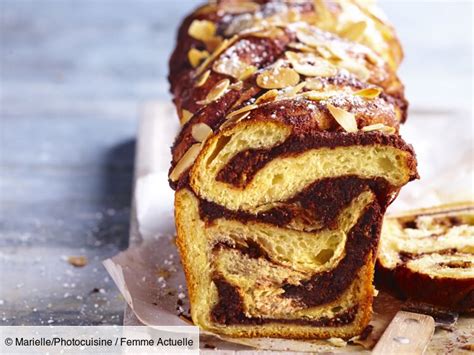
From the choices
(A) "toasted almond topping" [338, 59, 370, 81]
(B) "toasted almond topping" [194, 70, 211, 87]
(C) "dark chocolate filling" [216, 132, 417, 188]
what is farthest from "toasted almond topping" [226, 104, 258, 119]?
(A) "toasted almond topping" [338, 59, 370, 81]

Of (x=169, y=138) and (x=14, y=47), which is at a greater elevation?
(x=169, y=138)

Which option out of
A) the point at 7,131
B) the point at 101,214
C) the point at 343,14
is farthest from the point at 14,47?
the point at 343,14

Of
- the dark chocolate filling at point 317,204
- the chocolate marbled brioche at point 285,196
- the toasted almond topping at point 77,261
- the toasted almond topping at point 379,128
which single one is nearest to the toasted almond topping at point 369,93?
the chocolate marbled brioche at point 285,196

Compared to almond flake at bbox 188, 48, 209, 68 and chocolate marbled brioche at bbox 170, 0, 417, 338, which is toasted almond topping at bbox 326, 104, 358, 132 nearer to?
chocolate marbled brioche at bbox 170, 0, 417, 338

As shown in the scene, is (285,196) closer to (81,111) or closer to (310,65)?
(310,65)

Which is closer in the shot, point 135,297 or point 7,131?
point 135,297

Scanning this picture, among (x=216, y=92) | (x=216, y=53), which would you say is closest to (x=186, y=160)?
(x=216, y=92)

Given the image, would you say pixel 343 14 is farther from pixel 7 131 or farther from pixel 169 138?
pixel 7 131
